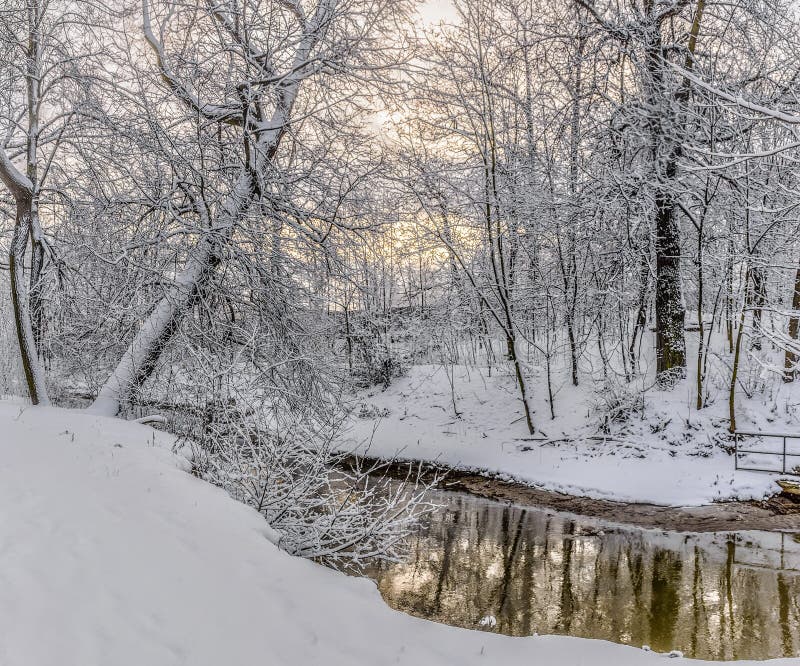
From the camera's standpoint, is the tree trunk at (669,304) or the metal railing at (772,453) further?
the tree trunk at (669,304)

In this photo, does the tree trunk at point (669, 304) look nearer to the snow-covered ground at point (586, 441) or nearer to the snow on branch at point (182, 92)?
the snow-covered ground at point (586, 441)

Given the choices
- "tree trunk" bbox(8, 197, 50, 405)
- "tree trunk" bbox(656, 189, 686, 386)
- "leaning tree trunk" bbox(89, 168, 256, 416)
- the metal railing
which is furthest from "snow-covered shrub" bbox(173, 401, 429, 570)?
"tree trunk" bbox(656, 189, 686, 386)

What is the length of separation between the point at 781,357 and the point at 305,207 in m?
12.4

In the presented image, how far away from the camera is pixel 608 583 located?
7.82m

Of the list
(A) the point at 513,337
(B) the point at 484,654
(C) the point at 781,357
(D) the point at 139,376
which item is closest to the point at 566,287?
(A) the point at 513,337

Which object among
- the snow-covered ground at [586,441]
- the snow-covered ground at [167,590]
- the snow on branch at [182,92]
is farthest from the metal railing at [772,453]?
the snow on branch at [182,92]

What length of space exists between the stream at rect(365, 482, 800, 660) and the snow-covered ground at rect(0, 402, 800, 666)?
1.89m

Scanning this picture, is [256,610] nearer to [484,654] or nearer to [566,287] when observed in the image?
[484,654]

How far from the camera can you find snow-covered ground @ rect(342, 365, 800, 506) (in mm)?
11391

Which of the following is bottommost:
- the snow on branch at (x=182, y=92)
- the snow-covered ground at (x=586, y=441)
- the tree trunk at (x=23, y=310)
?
the snow-covered ground at (x=586, y=441)

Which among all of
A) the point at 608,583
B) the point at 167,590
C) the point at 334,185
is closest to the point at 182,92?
the point at 334,185

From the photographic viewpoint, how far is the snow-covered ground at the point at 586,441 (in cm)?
1139

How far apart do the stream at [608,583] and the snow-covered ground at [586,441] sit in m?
1.67

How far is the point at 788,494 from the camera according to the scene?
10.6m
